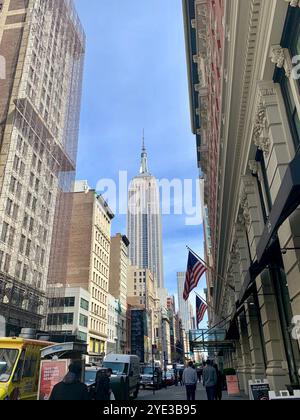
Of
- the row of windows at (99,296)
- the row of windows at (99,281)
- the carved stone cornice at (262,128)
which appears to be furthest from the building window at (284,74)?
the row of windows at (99,281)

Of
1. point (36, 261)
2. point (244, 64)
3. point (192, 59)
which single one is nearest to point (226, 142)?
point (244, 64)

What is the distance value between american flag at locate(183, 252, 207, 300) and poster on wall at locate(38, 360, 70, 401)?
39.5 ft

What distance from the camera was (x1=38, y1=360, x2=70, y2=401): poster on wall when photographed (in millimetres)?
11750

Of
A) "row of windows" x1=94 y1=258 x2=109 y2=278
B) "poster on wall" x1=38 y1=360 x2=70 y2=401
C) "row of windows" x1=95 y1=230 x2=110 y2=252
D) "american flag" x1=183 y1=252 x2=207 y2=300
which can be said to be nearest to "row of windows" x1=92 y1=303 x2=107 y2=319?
"row of windows" x1=94 y1=258 x2=109 y2=278

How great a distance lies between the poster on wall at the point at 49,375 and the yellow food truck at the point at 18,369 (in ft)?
1.37

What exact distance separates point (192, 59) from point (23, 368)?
82.8 ft

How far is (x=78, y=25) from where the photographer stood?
62.9m

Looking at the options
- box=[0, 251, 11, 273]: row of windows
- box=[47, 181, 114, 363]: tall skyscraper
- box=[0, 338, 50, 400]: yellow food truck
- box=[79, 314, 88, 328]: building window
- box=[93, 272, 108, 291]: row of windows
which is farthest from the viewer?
box=[93, 272, 108, 291]: row of windows

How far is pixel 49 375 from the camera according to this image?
11.9 metres

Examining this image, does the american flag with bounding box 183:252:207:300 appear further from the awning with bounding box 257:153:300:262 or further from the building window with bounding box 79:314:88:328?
the building window with bounding box 79:314:88:328

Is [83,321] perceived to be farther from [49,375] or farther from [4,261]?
[49,375]

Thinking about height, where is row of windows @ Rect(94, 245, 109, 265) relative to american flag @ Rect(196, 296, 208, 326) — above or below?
above

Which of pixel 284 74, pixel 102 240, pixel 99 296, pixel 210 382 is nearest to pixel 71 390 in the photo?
pixel 210 382
